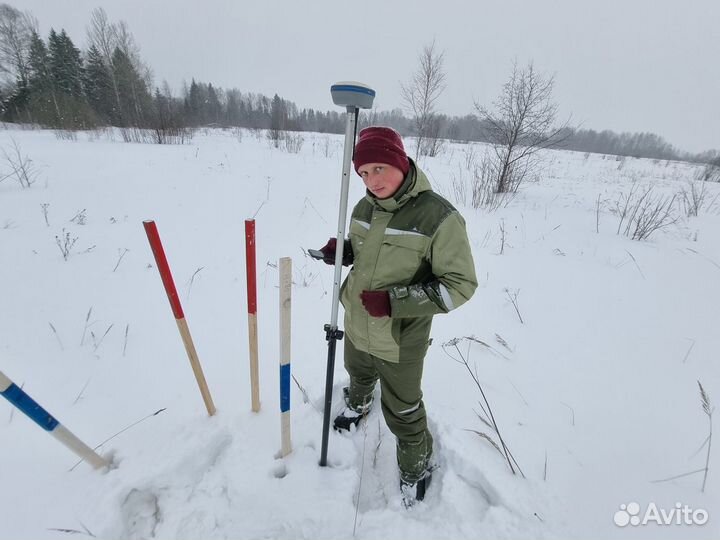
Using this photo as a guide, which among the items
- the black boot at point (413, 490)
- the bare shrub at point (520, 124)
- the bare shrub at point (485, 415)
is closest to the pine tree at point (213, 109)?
the bare shrub at point (520, 124)

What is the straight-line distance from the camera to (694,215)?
206 inches

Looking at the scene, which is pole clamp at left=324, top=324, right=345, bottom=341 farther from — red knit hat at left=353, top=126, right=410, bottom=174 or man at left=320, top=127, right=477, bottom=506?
red knit hat at left=353, top=126, right=410, bottom=174

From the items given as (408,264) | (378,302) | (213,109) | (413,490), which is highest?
(213,109)

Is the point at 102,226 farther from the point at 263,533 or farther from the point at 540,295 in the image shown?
the point at 540,295

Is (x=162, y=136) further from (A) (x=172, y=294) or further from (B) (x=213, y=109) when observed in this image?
(B) (x=213, y=109)

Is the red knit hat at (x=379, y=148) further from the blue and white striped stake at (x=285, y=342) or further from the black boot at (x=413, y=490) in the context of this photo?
the black boot at (x=413, y=490)

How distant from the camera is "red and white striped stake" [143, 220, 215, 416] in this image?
3.88ft

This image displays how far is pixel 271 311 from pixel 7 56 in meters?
35.2

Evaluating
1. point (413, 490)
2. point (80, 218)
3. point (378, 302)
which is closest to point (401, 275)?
point (378, 302)

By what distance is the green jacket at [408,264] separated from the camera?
45.2 inches

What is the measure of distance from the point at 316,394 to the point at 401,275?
119 cm

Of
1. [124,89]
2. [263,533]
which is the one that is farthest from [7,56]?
[263,533]

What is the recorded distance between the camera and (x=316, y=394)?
6.50ft

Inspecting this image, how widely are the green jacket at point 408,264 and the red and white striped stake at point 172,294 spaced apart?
0.82 metres
